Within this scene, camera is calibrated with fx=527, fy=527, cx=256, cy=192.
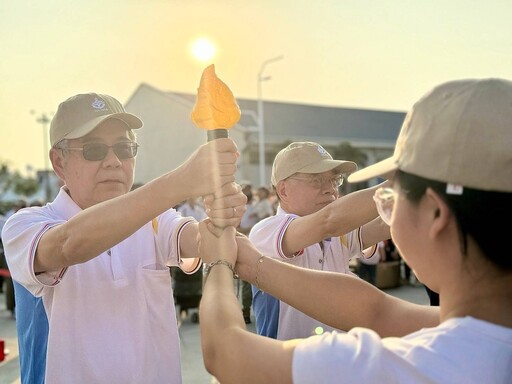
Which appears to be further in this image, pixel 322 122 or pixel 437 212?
pixel 322 122

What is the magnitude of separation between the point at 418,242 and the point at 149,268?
4.00ft

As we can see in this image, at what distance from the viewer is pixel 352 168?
3.30 m

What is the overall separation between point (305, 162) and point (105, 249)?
1.67 metres

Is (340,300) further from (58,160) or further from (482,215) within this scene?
(58,160)

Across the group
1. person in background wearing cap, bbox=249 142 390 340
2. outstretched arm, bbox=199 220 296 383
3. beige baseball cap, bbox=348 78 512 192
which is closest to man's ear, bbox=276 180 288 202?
person in background wearing cap, bbox=249 142 390 340

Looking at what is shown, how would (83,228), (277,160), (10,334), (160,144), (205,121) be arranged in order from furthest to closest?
(160,144), (10,334), (277,160), (205,121), (83,228)

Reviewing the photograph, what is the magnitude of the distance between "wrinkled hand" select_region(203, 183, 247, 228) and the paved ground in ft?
12.6

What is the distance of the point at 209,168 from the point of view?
1.73 m

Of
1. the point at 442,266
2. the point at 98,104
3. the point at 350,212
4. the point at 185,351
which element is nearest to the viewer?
the point at 442,266

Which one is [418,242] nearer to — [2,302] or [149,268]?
[149,268]

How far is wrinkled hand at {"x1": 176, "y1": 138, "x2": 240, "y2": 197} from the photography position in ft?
5.59

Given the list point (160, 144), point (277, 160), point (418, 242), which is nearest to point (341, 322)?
point (418, 242)

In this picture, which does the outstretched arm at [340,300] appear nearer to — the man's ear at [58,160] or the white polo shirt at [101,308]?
the white polo shirt at [101,308]

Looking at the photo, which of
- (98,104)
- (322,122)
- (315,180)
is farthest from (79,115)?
(322,122)
